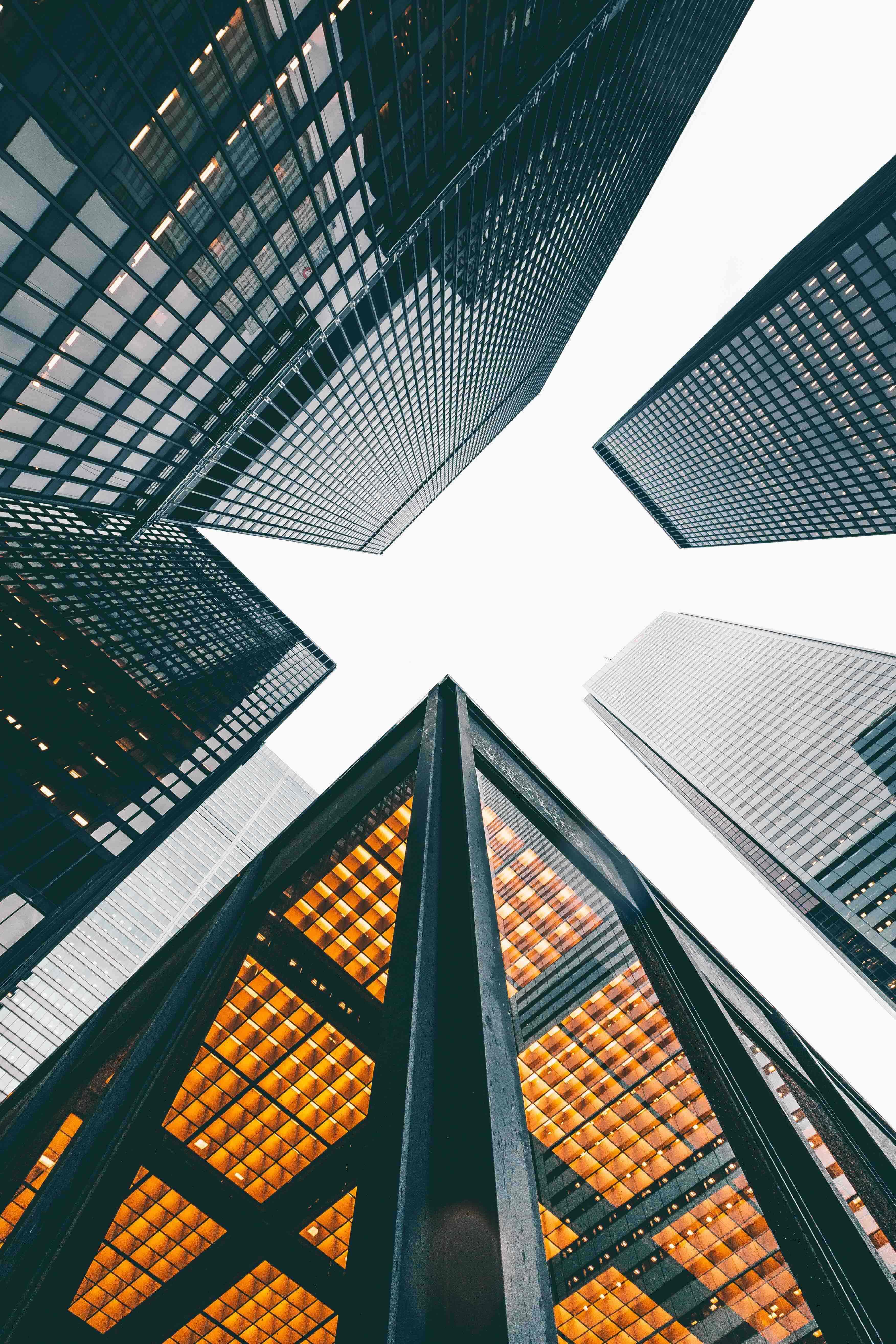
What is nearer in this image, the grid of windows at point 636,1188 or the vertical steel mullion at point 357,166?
the grid of windows at point 636,1188

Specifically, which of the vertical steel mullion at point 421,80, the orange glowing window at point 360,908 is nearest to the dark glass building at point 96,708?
the orange glowing window at point 360,908

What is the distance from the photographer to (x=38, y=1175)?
19.2 metres

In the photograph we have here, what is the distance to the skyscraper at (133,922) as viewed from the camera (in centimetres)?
8988

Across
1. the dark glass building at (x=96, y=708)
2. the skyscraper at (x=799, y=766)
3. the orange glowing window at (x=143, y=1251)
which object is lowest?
the skyscraper at (x=799, y=766)

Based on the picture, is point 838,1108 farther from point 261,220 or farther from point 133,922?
point 133,922

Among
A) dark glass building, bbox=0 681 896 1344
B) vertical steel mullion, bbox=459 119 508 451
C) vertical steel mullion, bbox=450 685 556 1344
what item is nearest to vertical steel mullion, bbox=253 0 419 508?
vertical steel mullion, bbox=459 119 508 451

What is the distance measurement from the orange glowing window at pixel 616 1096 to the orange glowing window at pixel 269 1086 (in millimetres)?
5889

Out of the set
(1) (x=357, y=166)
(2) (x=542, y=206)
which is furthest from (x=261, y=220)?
(2) (x=542, y=206)

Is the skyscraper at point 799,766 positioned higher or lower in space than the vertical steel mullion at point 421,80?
lower

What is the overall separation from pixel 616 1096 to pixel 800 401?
103m

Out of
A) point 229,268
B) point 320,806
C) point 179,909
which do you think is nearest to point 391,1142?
point 320,806

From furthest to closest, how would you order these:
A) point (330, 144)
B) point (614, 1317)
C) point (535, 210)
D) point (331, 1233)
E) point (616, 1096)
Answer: point (535, 210) → point (330, 144) → point (616, 1096) → point (331, 1233) → point (614, 1317)

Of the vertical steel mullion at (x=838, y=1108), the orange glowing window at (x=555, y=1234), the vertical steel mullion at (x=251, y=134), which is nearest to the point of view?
the orange glowing window at (x=555, y=1234)

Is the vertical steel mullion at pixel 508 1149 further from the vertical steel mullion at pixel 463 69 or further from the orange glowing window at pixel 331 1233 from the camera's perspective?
the vertical steel mullion at pixel 463 69
